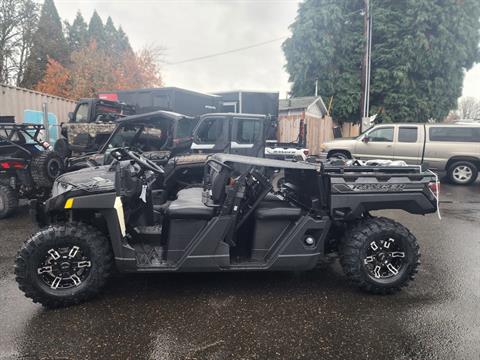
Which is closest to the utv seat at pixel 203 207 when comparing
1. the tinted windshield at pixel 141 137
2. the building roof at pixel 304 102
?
the tinted windshield at pixel 141 137

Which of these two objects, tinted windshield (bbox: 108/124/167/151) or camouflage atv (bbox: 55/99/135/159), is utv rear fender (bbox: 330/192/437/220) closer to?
tinted windshield (bbox: 108/124/167/151)

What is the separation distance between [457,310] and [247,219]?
2.08m

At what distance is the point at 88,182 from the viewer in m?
3.21

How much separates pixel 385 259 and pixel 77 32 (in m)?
50.0

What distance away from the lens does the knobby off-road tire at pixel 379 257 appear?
133 inches

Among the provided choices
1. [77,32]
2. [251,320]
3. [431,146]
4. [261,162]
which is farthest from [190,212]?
[77,32]

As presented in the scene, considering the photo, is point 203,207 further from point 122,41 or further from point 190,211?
point 122,41

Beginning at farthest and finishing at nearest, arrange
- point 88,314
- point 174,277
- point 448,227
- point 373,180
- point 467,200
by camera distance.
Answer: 1. point 467,200
2. point 448,227
3. point 174,277
4. point 373,180
5. point 88,314

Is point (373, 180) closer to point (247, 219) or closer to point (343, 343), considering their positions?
point (247, 219)

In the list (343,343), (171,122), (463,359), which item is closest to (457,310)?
(463,359)

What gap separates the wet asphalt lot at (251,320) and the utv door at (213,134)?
11.5 feet

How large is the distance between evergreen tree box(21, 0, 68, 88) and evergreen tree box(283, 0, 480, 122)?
20.7 meters

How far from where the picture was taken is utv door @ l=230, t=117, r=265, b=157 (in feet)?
23.2

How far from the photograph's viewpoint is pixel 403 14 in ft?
62.5
